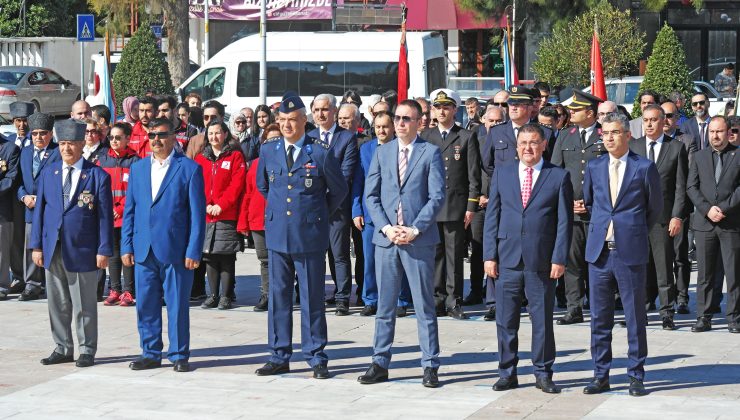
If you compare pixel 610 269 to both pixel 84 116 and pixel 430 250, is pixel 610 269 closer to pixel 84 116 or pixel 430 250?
pixel 430 250

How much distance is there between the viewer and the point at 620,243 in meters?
10.2

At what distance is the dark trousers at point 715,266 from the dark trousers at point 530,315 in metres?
2.96

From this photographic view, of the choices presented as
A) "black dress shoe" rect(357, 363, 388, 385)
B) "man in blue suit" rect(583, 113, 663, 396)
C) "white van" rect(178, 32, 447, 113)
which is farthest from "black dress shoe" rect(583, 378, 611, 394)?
"white van" rect(178, 32, 447, 113)

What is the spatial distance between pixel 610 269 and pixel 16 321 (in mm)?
5878

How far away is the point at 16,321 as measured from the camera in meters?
13.0

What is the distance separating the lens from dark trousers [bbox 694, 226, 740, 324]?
41.2ft

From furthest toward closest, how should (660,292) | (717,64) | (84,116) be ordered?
(717,64), (84,116), (660,292)

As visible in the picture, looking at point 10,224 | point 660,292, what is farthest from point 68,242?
point 660,292

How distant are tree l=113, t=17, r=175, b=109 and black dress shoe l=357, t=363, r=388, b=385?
22.3 meters

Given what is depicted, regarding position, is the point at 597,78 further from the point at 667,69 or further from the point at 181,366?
the point at 181,366

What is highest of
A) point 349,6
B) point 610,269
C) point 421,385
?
point 349,6

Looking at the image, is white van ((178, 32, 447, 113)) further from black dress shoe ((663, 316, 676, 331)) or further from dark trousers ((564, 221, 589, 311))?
black dress shoe ((663, 316, 676, 331))

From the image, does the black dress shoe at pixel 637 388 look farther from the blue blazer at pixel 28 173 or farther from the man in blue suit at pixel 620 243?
the blue blazer at pixel 28 173

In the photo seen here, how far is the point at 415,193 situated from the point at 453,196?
303 centimetres
